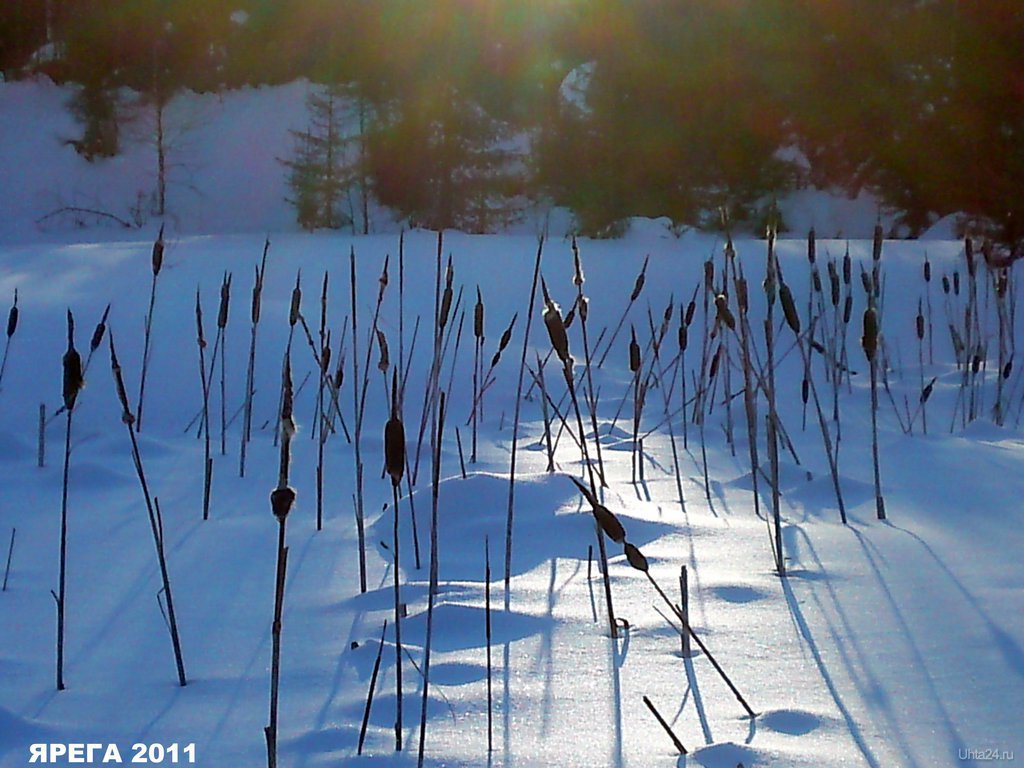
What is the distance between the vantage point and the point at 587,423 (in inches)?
98.7

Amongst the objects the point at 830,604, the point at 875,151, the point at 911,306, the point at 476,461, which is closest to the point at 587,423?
the point at 476,461

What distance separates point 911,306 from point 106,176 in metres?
10.5

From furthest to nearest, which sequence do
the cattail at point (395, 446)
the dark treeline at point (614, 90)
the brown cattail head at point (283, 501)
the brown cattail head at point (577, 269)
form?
the dark treeline at point (614, 90), the brown cattail head at point (577, 269), the cattail at point (395, 446), the brown cattail head at point (283, 501)

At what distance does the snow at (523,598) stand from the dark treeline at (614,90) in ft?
21.1

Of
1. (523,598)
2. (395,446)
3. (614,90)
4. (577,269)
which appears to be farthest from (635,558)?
(614,90)

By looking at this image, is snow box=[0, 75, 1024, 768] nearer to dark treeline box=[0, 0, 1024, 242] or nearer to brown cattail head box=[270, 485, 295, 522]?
brown cattail head box=[270, 485, 295, 522]

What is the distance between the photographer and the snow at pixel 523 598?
30.9 inches

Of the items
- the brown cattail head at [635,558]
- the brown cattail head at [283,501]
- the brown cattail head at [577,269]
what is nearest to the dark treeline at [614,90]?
the brown cattail head at [577,269]

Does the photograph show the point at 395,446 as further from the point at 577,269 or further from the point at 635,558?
the point at 577,269

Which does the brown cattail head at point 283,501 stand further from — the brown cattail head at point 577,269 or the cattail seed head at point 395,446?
the brown cattail head at point 577,269

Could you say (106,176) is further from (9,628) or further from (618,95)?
(9,628)

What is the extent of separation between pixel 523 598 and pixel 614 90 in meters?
10.3

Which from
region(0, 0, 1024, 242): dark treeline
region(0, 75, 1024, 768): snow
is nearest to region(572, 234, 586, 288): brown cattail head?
region(0, 75, 1024, 768): snow

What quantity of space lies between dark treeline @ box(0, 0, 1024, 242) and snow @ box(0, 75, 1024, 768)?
6.43 metres
